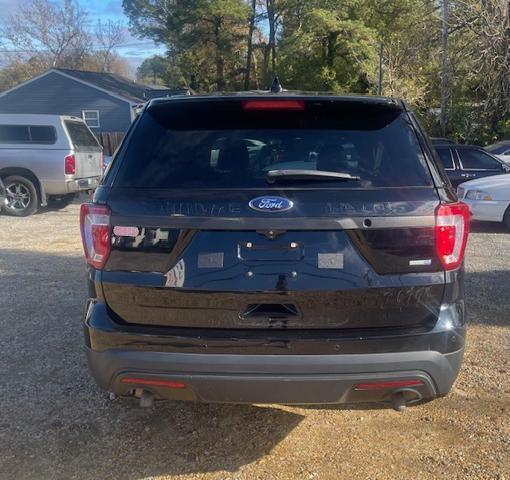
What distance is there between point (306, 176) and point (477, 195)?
27.9 ft

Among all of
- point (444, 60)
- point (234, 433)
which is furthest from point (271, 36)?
point (234, 433)

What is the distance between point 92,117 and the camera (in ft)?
119

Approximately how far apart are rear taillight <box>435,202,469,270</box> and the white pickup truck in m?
10.8

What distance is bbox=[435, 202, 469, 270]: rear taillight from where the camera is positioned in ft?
8.91

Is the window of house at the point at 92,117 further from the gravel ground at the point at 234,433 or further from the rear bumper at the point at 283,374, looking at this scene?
the rear bumper at the point at 283,374

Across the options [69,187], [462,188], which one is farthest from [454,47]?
[69,187]

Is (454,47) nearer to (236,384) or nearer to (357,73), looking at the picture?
(357,73)

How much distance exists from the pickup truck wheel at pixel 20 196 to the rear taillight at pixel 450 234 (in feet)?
37.0

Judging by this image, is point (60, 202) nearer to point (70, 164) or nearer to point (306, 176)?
point (70, 164)

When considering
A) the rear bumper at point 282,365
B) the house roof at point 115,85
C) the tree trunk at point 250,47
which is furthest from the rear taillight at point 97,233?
the tree trunk at point 250,47

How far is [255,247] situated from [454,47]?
2535 centimetres

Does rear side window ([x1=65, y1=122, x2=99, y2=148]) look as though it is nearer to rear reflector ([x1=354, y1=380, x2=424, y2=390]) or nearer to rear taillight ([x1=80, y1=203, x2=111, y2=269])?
rear taillight ([x1=80, y1=203, x2=111, y2=269])

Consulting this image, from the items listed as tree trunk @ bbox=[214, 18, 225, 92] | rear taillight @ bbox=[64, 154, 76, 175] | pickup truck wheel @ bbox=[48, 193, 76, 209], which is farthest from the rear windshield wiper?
tree trunk @ bbox=[214, 18, 225, 92]

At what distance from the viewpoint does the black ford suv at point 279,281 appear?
2.66m
